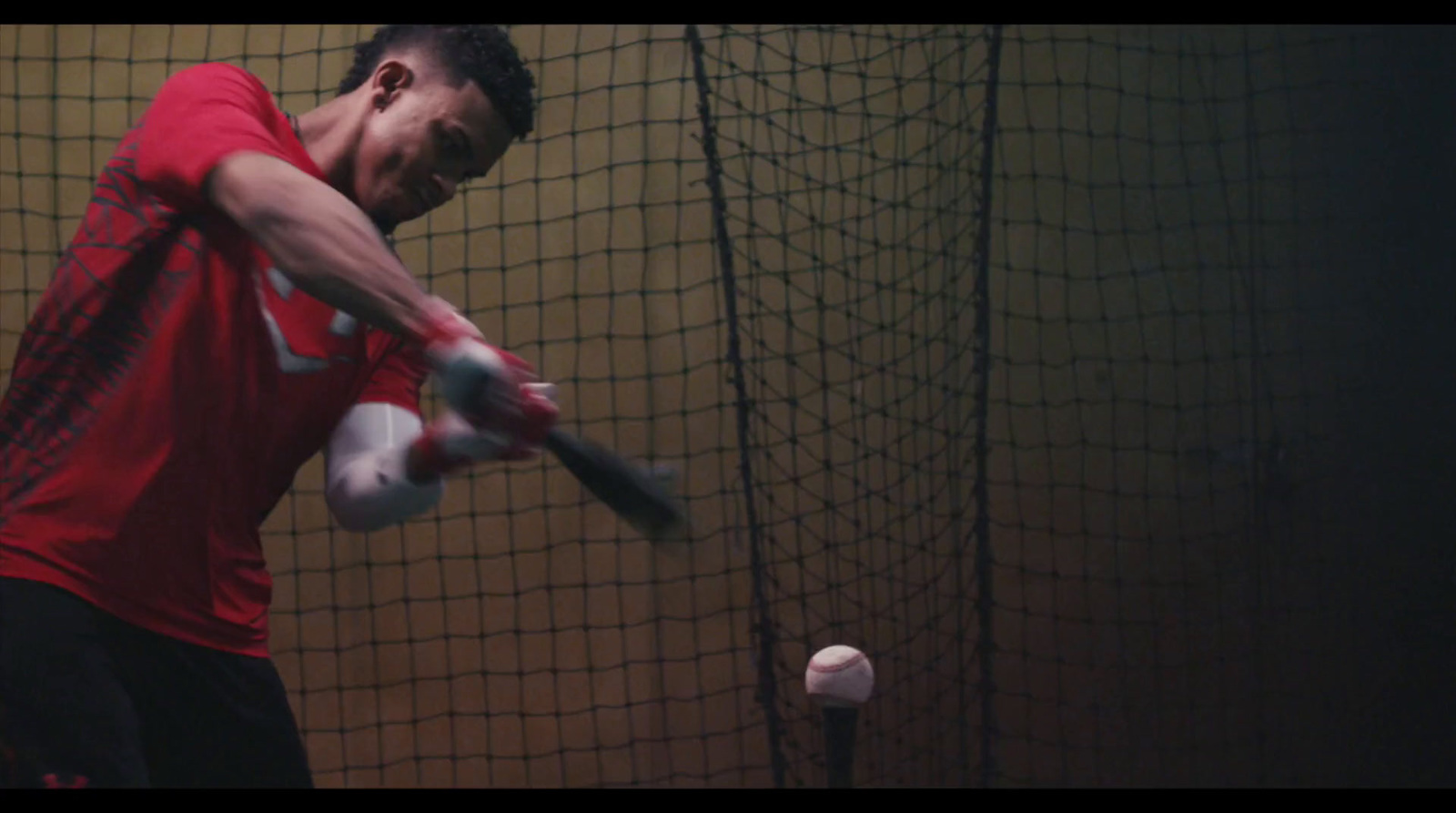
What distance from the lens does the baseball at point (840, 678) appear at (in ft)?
5.31

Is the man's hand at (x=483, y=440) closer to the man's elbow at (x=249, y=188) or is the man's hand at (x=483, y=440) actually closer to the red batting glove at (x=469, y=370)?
the red batting glove at (x=469, y=370)

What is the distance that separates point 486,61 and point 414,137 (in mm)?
124

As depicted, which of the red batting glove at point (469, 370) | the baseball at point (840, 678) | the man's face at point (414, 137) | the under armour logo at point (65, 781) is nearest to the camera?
the red batting glove at point (469, 370)

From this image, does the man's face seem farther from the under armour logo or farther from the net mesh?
the net mesh

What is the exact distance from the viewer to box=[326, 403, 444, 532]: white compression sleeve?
58.4 inches

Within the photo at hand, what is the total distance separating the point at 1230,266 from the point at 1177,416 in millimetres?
431

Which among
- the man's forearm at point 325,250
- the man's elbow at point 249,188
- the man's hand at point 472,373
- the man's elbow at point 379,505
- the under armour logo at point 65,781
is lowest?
the under armour logo at point 65,781

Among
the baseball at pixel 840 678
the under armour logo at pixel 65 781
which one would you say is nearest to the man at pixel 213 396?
the under armour logo at pixel 65 781

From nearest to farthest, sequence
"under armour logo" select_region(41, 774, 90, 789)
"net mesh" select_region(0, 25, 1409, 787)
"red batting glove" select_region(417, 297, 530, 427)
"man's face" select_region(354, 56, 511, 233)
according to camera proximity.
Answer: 1. "red batting glove" select_region(417, 297, 530, 427)
2. "under armour logo" select_region(41, 774, 90, 789)
3. "man's face" select_region(354, 56, 511, 233)
4. "net mesh" select_region(0, 25, 1409, 787)

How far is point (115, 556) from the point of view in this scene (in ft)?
4.26

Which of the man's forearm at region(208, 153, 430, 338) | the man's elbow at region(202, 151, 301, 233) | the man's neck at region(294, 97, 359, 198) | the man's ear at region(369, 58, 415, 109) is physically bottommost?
the man's forearm at region(208, 153, 430, 338)

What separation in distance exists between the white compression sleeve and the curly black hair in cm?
41

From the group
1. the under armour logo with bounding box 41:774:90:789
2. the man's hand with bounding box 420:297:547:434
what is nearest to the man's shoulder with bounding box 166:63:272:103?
the man's hand with bounding box 420:297:547:434
